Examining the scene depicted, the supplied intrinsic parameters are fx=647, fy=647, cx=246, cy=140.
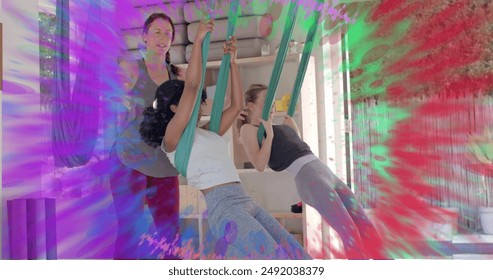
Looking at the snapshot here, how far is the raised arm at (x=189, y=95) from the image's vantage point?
2869 millimetres

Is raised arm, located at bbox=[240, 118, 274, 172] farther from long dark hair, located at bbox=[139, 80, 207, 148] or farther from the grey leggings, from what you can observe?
long dark hair, located at bbox=[139, 80, 207, 148]

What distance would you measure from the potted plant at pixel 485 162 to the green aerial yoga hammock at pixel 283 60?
749 mm

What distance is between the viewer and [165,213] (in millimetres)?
2906

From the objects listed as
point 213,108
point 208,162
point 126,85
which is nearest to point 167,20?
point 126,85

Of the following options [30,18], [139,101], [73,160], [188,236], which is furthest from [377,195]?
[30,18]

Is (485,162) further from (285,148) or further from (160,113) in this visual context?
(160,113)

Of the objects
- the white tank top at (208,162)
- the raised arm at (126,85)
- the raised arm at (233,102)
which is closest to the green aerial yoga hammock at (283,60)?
the raised arm at (233,102)

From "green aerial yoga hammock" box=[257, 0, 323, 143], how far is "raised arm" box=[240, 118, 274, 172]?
0.07 meters

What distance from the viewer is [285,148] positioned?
2844mm

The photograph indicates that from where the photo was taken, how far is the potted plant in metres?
2.65

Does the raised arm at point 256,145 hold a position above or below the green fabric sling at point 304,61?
below

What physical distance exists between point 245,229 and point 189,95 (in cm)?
64

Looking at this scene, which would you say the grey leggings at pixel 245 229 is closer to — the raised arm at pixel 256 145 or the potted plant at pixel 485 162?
the raised arm at pixel 256 145
